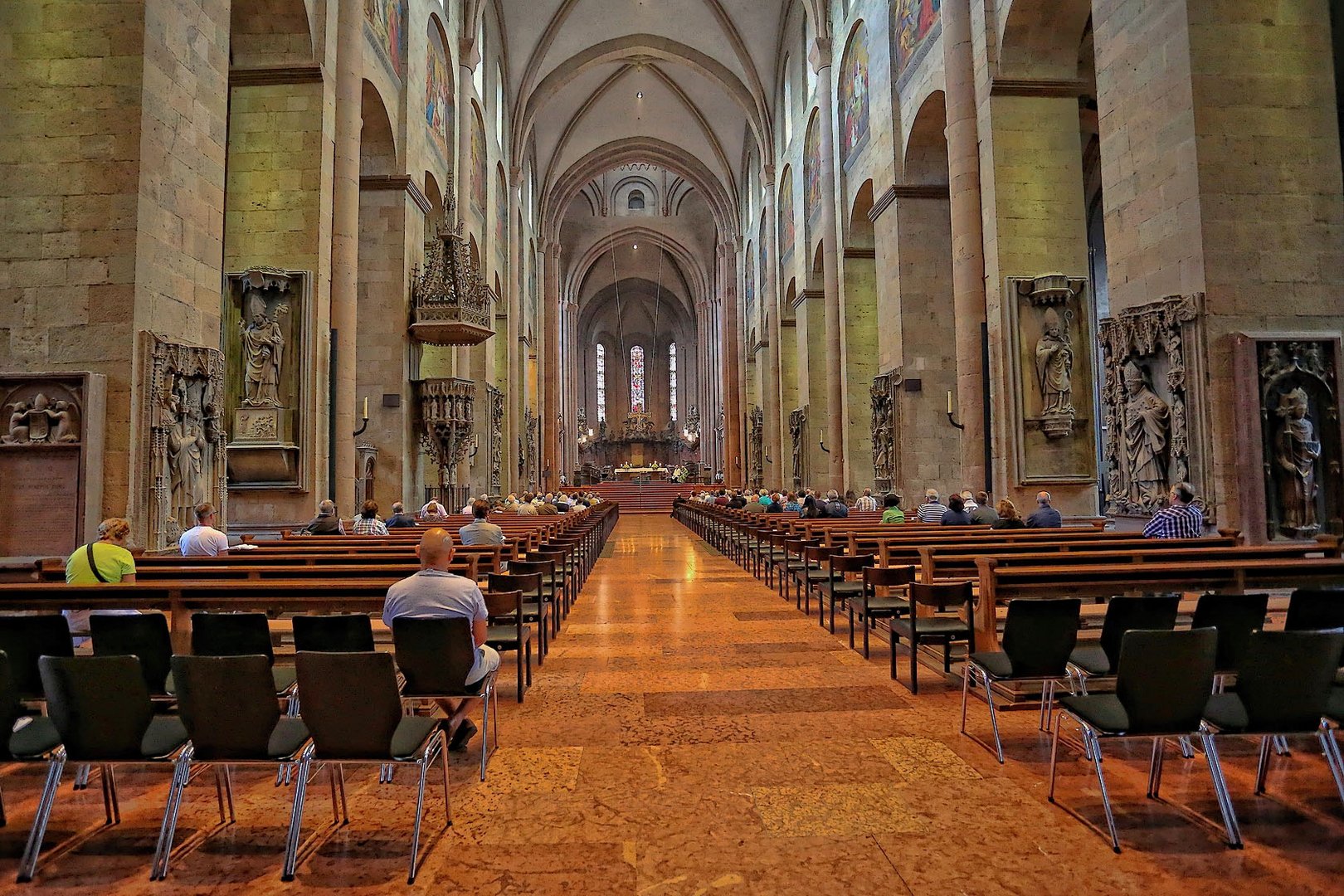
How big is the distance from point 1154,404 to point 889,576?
3.94 metres

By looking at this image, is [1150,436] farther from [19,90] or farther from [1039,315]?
[19,90]

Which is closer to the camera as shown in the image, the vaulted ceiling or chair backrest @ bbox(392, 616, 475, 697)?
chair backrest @ bbox(392, 616, 475, 697)

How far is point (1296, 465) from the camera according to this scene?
671 centimetres

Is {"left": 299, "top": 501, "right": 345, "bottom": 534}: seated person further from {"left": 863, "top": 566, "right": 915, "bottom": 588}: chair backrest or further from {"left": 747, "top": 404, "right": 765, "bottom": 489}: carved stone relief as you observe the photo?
{"left": 747, "top": 404, "right": 765, "bottom": 489}: carved stone relief

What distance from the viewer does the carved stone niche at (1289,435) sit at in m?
6.71

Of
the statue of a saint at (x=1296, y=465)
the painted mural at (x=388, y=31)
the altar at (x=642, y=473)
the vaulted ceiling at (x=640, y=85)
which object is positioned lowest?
the statue of a saint at (x=1296, y=465)

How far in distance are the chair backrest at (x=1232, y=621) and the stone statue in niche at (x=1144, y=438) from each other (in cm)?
423

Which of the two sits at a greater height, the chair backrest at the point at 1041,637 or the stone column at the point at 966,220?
the stone column at the point at 966,220

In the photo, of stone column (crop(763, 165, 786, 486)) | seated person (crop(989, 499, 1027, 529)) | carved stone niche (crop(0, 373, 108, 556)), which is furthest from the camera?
stone column (crop(763, 165, 786, 486))

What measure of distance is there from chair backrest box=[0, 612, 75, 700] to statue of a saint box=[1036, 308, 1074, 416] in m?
10.3

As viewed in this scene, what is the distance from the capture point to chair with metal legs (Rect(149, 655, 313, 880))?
268cm

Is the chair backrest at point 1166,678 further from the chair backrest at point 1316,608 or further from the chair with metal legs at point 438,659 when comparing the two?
the chair with metal legs at point 438,659

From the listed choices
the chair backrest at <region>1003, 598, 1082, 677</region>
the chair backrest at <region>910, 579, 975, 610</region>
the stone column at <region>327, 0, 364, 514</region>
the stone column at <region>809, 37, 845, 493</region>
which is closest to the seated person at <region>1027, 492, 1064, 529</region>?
the chair backrest at <region>910, 579, 975, 610</region>

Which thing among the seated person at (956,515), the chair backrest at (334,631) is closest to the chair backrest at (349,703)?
the chair backrest at (334,631)
